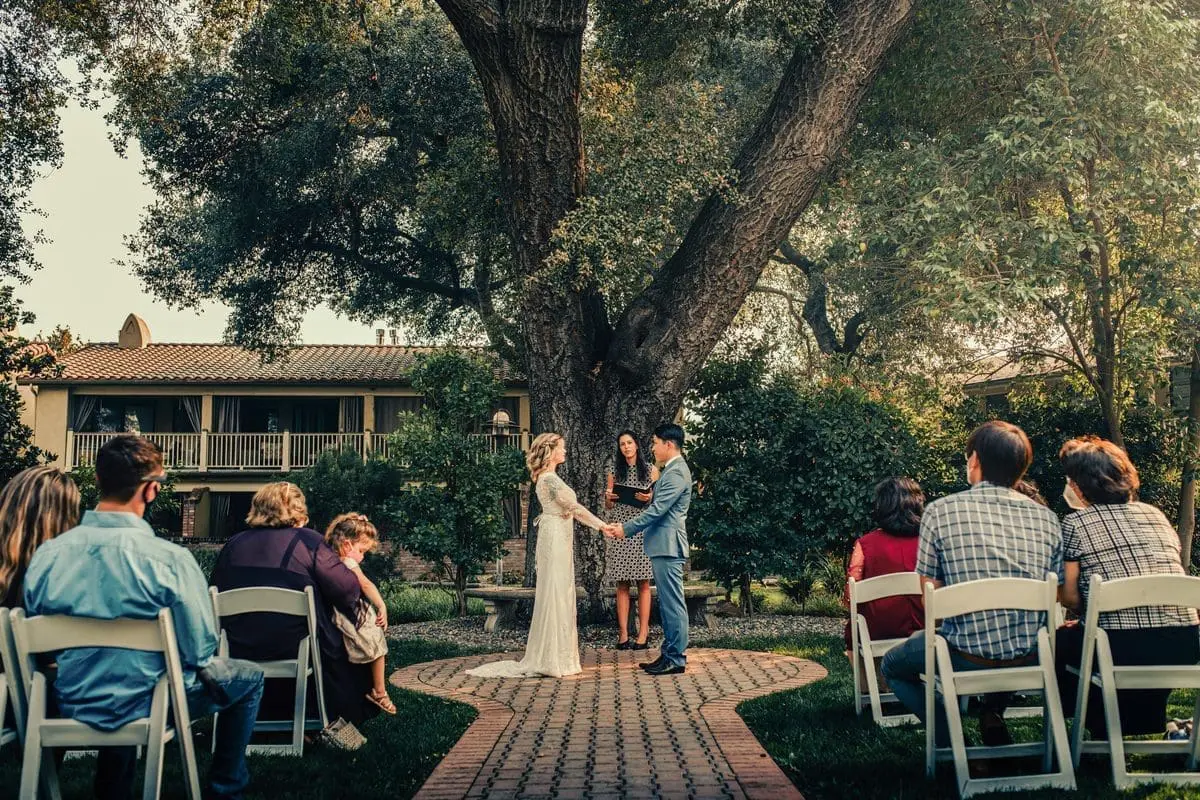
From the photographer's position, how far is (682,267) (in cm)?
1100

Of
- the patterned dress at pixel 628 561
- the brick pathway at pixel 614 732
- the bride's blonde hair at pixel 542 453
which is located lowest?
the brick pathway at pixel 614 732

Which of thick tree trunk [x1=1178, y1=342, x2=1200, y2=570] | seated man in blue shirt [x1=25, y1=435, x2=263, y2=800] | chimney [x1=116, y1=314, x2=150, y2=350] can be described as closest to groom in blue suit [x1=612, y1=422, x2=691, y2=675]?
seated man in blue shirt [x1=25, y1=435, x2=263, y2=800]

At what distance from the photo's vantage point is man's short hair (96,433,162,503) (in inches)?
161

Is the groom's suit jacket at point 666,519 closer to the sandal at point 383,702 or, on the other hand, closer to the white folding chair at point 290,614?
the sandal at point 383,702

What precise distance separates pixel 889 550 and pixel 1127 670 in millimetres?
1931

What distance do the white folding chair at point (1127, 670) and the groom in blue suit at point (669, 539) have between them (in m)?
3.84

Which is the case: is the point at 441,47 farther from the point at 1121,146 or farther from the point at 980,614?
the point at 980,614

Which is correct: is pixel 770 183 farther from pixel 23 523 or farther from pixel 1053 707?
pixel 23 523

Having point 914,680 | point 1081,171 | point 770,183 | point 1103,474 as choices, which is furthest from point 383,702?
point 1081,171

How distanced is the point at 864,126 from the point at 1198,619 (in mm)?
10037

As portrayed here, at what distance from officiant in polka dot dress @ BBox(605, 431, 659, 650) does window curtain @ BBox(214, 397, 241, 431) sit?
2414 cm

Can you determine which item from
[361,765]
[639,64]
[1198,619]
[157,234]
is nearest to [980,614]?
[1198,619]

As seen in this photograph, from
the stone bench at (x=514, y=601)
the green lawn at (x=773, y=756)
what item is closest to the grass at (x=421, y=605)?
the stone bench at (x=514, y=601)

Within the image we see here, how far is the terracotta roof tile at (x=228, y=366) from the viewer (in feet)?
101
